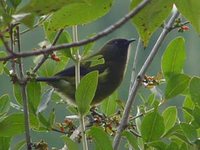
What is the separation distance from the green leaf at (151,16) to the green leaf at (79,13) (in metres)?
0.06

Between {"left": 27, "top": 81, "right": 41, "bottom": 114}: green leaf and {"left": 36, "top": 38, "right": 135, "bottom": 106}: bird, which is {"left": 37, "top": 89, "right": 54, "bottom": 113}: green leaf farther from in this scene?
{"left": 36, "top": 38, "right": 135, "bottom": 106}: bird

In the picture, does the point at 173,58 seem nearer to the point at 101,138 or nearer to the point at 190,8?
the point at 101,138

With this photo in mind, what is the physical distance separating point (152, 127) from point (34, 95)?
0.24 metres

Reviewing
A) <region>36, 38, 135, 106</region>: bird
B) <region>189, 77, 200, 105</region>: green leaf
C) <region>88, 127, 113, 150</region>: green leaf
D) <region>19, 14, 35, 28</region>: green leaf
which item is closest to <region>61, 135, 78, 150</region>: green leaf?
<region>88, 127, 113, 150</region>: green leaf

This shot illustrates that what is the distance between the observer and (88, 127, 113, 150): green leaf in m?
1.10

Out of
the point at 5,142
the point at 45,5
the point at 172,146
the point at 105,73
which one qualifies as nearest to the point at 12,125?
the point at 5,142

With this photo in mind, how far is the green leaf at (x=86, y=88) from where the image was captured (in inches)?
44.2

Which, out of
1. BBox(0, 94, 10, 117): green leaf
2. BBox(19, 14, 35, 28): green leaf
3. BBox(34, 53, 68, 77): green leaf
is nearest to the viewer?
BBox(19, 14, 35, 28): green leaf

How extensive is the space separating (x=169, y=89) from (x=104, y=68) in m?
1.45

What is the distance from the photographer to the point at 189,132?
1145 millimetres

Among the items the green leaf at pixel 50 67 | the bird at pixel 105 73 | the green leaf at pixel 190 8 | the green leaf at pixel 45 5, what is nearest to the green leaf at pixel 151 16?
the green leaf at pixel 190 8

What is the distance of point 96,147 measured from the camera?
1140 mm

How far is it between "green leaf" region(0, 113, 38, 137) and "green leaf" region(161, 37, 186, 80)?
12.9 inches

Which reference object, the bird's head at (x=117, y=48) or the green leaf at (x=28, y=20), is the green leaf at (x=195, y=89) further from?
the bird's head at (x=117, y=48)
